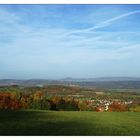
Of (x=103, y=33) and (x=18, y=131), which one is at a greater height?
(x=103, y=33)

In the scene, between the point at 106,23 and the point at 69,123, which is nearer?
the point at 69,123

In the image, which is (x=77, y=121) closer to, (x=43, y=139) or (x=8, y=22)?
(x=43, y=139)

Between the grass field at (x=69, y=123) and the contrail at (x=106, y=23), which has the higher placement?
the contrail at (x=106, y=23)

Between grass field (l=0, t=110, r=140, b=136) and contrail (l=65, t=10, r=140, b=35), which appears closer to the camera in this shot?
grass field (l=0, t=110, r=140, b=136)

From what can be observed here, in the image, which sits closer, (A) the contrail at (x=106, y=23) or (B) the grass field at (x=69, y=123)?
(B) the grass field at (x=69, y=123)

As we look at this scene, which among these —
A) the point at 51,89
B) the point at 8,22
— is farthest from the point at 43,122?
the point at 8,22

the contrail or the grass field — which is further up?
the contrail

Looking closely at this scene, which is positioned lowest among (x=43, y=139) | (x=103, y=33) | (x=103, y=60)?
(x=43, y=139)

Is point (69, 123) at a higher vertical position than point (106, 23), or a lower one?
lower
